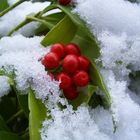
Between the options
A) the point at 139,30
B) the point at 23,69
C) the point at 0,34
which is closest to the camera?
the point at 23,69

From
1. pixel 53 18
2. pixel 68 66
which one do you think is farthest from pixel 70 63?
pixel 53 18

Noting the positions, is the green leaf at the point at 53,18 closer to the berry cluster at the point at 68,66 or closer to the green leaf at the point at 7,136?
the berry cluster at the point at 68,66

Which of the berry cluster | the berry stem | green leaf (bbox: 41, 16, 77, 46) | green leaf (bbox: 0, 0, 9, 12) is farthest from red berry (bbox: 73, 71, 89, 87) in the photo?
green leaf (bbox: 0, 0, 9, 12)

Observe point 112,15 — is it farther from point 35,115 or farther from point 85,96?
point 35,115

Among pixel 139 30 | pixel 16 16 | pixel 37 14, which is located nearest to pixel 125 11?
pixel 139 30

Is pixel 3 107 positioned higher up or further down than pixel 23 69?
further down

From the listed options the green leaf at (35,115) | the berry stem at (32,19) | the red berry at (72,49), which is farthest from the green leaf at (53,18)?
the green leaf at (35,115)

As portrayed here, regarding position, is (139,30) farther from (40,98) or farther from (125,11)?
(40,98)
